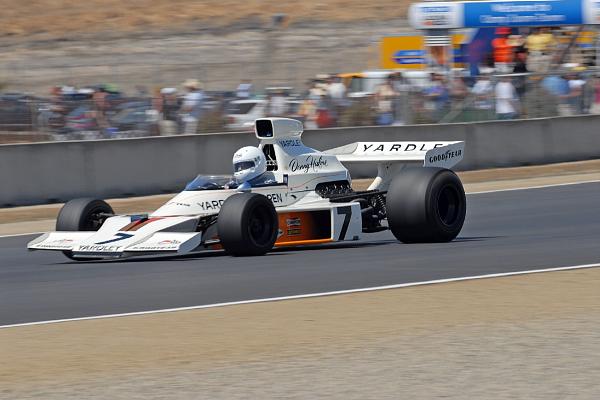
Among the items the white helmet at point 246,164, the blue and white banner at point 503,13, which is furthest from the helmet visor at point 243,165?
the blue and white banner at point 503,13

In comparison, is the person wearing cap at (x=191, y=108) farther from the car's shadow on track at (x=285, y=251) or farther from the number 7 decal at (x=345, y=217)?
the number 7 decal at (x=345, y=217)

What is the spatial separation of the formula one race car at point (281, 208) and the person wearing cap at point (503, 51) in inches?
472

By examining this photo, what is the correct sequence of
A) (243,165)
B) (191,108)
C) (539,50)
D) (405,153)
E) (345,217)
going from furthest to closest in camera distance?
(539,50) → (191,108) → (405,153) → (345,217) → (243,165)

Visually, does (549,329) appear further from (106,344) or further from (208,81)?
(208,81)

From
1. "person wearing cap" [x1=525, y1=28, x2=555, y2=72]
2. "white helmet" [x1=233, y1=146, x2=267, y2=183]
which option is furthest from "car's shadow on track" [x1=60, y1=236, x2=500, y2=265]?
"person wearing cap" [x1=525, y1=28, x2=555, y2=72]

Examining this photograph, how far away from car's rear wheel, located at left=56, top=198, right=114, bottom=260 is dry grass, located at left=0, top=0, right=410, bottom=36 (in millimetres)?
32955

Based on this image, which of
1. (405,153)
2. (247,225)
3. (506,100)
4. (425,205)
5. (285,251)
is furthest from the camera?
(506,100)

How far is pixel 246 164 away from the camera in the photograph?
13.2 m

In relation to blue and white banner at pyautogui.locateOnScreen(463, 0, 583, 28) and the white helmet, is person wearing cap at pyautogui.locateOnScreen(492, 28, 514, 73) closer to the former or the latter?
blue and white banner at pyautogui.locateOnScreen(463, 0, 583, 28)

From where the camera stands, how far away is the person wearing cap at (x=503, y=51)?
26562 mm

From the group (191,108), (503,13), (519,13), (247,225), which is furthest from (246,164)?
(519,13)

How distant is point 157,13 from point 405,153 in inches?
1371

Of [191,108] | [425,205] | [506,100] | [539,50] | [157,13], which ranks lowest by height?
[425,205]

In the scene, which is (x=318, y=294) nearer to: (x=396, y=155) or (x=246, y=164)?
(x=246, y=164)
